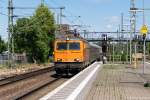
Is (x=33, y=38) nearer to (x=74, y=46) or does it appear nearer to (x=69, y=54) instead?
(x=74, y=46)

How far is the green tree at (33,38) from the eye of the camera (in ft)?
198

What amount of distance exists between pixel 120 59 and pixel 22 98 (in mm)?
50741

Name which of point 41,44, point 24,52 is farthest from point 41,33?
point 24,52

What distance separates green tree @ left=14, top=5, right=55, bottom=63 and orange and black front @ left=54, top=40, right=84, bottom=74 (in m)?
25.7

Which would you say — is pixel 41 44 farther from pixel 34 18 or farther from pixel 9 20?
pixel 9 20

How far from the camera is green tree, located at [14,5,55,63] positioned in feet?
198

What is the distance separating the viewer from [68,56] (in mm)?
34250

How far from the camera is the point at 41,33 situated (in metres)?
61.9

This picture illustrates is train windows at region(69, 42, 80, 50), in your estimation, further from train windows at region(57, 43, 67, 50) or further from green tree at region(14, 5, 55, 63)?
green tree at region(14, 5, 55, 63)

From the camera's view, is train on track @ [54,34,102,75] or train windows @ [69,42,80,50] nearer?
train on track @ [54,34,102,75]

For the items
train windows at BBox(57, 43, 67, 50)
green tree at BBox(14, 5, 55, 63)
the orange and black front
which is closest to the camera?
the orange and black front

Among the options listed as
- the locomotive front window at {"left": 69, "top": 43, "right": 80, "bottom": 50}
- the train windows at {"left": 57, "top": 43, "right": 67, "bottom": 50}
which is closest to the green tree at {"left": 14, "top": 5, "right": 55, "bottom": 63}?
the train windows at {"left": 57, "top": 43, "right": 67, "bottom": 50}

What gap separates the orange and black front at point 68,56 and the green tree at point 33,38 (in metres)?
25.7

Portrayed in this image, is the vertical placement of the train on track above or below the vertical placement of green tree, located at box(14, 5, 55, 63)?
below
